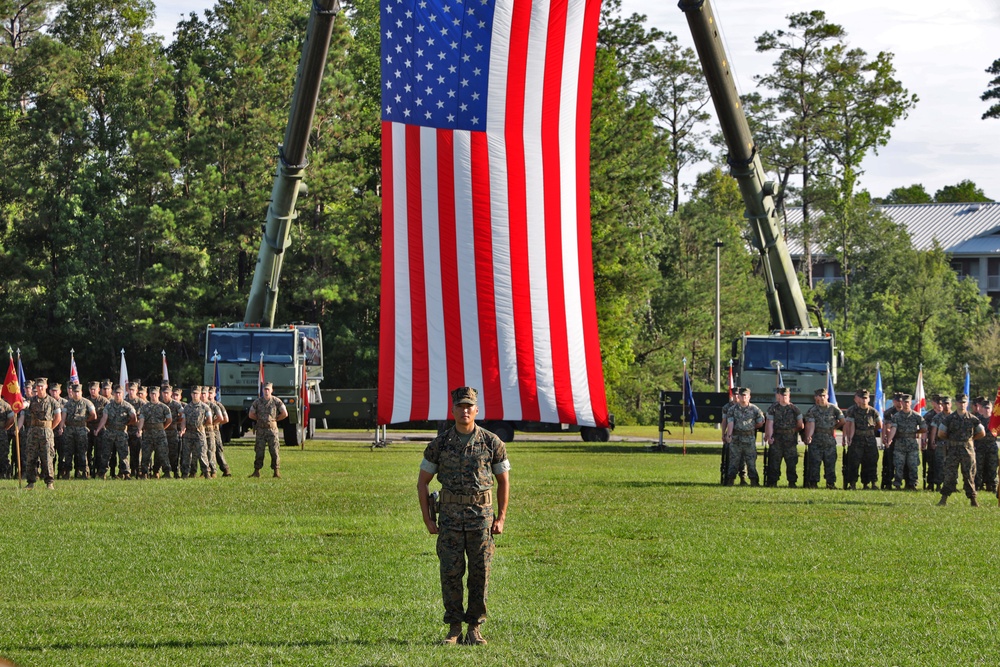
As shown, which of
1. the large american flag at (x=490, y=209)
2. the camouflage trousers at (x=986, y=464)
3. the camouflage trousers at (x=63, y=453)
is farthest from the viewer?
the camouflage trousers at (x=63, y=453)

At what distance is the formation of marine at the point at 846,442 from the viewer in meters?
23.2

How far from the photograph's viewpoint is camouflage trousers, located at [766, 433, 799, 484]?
928 inches

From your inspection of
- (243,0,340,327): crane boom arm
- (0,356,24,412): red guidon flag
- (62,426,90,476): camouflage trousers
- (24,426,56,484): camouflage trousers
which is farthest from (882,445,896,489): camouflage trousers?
(0,356,24,412): red guidon flag

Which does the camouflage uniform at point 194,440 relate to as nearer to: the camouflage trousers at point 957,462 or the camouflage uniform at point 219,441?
the camouflage uniform at point 219,441

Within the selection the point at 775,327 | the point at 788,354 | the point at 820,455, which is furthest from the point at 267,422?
the point at 775,327

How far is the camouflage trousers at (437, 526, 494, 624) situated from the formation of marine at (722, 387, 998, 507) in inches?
524

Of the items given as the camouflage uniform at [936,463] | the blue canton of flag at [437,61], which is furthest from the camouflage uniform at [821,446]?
the blue canton of flag at [437,61]

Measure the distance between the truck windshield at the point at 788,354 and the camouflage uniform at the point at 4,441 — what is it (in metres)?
16.7

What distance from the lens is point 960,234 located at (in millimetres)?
94125

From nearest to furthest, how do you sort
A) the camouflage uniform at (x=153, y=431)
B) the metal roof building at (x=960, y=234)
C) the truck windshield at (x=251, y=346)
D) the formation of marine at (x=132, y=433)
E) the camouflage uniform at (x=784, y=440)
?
the camouflage uniform at (x=784, y=440) → the formation of marine at (x=132, y=433) → the camouflage uniform at (x=153, y=431) → the truck windshield at (x=251, y=346) → the metal roof building at (x=960, y=234)

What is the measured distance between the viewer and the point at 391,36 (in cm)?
1151

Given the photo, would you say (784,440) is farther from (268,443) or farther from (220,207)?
(220,207)

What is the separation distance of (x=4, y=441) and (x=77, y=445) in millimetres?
1266

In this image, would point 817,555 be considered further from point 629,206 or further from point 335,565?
point 629,206
